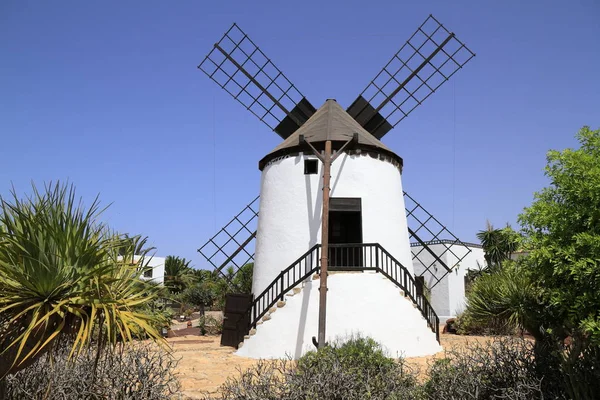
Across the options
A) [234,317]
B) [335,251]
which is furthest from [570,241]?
[234,317]

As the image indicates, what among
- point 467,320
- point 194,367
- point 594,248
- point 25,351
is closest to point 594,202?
point 594,248

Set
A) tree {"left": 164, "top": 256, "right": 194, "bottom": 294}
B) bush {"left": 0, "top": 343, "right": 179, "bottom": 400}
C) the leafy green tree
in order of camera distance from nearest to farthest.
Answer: bush {"left": 0, "top": 343, "right": 179, "bottom": 400}
the leafy green tree
tree {"left": 164, "top": 256, "right": 194, "bottom": 294}

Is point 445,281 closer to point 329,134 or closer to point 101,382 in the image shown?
point 329,134

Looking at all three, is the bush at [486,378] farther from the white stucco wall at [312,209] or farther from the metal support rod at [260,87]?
the metal support rod at [260,87]

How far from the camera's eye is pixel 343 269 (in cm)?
1153

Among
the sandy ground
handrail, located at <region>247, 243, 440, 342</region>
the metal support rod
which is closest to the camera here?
the sandy ground

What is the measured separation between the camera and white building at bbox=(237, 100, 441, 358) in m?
11.1

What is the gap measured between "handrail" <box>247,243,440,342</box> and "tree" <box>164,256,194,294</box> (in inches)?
947

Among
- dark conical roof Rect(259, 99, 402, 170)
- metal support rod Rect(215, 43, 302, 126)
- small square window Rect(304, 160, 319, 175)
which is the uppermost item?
metal support rod Rect(215, 43, 302, 126)

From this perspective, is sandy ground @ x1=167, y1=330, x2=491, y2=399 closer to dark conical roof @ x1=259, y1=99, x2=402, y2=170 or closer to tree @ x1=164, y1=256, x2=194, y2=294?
dark conical roof @ x1=259, y1=99, x2=402, y2=170

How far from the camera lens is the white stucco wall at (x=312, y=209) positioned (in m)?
12.5

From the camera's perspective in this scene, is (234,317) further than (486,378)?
Yes

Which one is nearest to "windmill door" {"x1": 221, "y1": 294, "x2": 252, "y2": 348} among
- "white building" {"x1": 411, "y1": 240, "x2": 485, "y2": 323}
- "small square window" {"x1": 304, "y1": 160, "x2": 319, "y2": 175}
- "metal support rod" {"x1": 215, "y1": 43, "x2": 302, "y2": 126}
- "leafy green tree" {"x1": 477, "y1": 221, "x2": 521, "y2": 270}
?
"small square window" {"x1": 304, "y1": 160, "x2": 319, "y2": 175}

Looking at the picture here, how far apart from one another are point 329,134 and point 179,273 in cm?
2802
